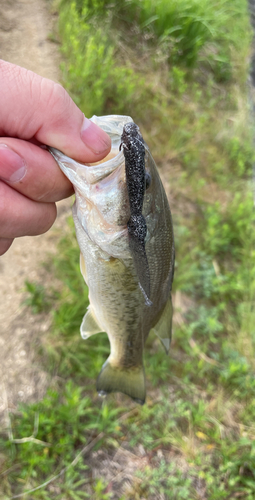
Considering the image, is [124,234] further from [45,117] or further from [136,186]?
[45,117]

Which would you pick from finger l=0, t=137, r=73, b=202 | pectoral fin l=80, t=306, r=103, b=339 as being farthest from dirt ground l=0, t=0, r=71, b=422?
finger l=0, t=137, r=73, b=202

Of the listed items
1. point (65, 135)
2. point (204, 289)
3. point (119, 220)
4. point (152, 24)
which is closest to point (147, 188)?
point (119, 220)

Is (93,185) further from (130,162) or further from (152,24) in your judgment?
(152,24)

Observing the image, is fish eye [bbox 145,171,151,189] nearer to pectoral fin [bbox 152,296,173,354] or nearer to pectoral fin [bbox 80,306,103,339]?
pectoral fin [bbox 152,296,173,354]

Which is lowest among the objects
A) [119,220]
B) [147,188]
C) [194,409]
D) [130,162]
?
[194,409]

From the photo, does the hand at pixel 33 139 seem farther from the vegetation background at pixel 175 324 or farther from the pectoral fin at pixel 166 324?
the vegetation background at pixel 175 324

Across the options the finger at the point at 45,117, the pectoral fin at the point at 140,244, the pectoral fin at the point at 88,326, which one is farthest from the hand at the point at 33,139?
the pectoral fin at the point at 88,326

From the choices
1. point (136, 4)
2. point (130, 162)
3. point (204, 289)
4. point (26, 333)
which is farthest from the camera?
point (136, 4)
